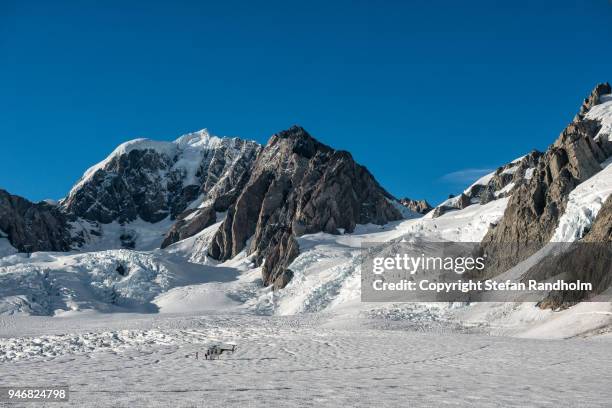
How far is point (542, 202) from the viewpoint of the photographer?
198ft

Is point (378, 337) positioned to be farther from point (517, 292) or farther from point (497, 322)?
point (517, 292)

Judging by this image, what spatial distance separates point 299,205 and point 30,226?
68.5 m

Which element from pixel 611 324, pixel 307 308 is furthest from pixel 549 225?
pixel 307 308

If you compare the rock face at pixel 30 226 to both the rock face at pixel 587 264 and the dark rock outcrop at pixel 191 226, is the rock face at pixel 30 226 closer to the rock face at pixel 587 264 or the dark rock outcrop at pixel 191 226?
the dark rock outcrop at pixel 191 226

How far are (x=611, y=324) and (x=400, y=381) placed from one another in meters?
25.5

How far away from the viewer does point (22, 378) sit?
707 inches

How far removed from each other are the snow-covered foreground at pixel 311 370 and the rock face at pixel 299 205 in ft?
220

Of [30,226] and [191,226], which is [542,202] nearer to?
[191,226]

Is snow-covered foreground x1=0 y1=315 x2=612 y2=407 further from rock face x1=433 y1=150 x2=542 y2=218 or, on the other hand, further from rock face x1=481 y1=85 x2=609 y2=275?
rock face x1=433 y1=150 x2=542 y2=218

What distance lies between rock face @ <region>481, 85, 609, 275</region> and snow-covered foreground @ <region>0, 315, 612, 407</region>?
2758 centimetres

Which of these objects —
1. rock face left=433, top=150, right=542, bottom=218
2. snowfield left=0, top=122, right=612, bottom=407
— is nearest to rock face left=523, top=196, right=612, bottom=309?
snowfield left=0, top=122, right=612, bottom=407

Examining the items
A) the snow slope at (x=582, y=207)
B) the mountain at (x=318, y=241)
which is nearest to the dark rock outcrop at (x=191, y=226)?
the mountain at (x=318, y=241)

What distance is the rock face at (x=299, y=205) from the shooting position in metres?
109

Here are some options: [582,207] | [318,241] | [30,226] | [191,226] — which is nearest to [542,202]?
[582,207]
